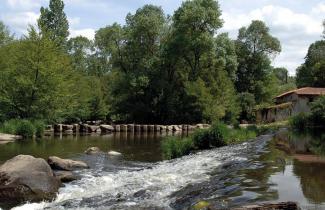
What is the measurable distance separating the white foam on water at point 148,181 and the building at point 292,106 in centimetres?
4804

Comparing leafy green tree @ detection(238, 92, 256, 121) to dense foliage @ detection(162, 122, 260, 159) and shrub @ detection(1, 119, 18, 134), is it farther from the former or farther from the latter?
dense foliage @ detection(162, 122, 260, 159)

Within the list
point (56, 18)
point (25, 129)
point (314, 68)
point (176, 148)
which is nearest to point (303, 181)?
point (176, 148)

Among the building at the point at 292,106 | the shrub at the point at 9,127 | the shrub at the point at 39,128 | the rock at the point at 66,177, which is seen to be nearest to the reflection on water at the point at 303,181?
the rock at the point at 66,177

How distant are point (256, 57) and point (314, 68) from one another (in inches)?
378

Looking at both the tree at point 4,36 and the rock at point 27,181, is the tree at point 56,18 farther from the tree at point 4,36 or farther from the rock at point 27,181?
the rock at point 27,181

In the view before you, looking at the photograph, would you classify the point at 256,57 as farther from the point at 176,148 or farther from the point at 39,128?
→ the point at 176,148

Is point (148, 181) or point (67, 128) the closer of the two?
point (148, 181)

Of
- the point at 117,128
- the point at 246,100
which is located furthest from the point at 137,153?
the point at 246,100

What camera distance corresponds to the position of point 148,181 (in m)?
15.5

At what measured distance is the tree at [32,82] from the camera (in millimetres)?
42969

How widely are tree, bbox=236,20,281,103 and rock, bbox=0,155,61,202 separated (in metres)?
64.7

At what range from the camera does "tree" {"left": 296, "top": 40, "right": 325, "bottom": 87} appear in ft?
248

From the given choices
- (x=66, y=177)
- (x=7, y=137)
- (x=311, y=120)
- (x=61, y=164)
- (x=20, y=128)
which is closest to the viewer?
(x=66, y=177)

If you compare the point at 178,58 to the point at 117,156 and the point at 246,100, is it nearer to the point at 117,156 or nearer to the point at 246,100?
the point at 246,100
